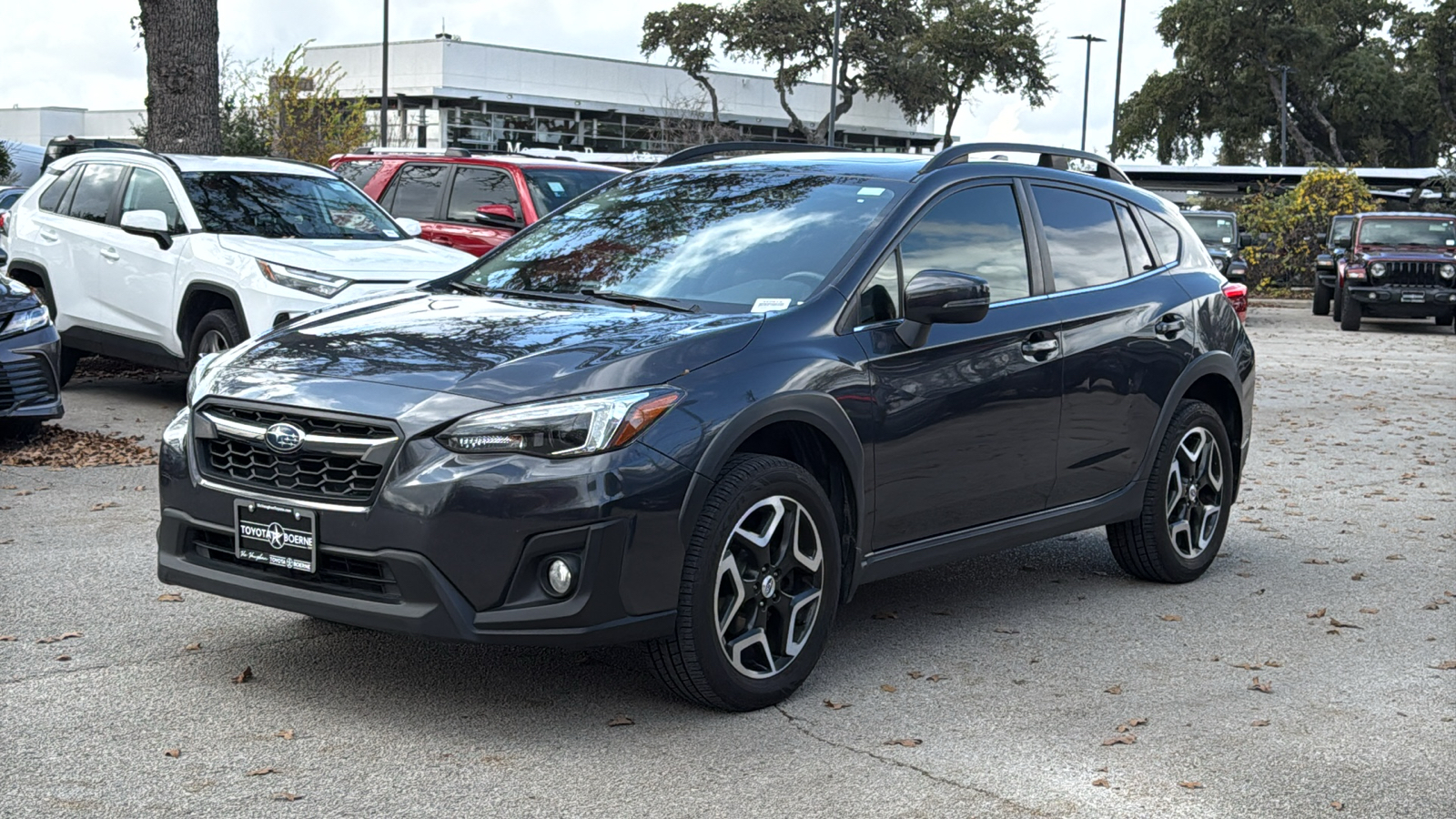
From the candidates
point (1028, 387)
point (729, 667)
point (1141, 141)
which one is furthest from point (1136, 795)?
point (1141, 141)

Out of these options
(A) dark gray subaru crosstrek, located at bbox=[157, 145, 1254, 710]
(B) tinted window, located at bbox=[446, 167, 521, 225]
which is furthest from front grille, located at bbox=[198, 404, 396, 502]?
(B) tinted window, located at bbox=[446, 167, 521, 225]

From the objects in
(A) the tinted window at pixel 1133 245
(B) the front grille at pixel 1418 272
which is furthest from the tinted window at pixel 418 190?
(B) the front grille at pixel 1418 272

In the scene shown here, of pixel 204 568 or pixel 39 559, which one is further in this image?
pixel 39 559

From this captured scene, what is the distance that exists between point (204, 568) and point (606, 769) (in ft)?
4.58

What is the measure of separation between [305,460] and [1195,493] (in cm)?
409

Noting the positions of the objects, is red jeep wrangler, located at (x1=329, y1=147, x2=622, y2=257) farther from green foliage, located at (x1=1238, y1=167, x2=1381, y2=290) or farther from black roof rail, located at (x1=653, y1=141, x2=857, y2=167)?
green foliage, located at (x1=1238, y1=167, x2=1381, y2=290)

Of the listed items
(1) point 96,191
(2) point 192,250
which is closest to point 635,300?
(2) point 192,250

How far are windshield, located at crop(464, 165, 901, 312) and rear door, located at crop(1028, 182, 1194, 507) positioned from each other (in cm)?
97

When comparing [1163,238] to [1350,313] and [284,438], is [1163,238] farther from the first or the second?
[1350,313]

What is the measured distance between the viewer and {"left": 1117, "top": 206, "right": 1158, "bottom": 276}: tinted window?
6.99 metres

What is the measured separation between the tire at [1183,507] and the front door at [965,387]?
892 millimetres

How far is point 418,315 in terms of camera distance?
5449 mm

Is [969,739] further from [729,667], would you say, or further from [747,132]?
[747,132]

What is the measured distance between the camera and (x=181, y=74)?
15.5 metres
